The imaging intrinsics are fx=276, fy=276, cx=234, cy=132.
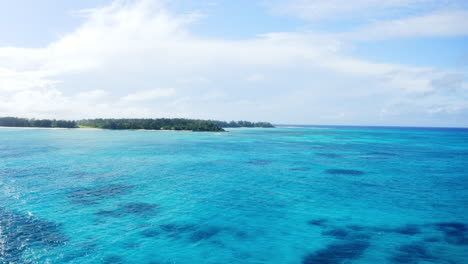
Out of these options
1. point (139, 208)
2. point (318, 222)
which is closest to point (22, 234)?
point (139, 208)

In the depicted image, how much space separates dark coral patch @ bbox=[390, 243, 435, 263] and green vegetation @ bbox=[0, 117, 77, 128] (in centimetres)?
18743

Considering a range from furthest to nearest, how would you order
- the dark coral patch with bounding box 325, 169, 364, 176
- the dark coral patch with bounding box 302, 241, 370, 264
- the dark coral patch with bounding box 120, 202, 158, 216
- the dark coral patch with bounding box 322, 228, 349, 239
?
1. the dark coral patch with bounding box 325, 169, 364, 176
2. the dark coral patch with bounding box 120, 202, 158, 216
3. the dark coral patch with bounding box 322, 228, 349, 239
4. the dark coral patch with bounding box 302, 241, 370, 264

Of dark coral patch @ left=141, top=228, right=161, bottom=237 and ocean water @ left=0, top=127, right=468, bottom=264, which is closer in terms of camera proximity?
ocean water @ left=0, top=127, right=468, bottom=264

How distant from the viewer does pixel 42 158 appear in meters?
47.8

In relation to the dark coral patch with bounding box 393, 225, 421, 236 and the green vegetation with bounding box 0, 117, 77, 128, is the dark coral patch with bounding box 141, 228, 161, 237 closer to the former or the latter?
the dark coral patch with bounding box 393, 225, 421, 236

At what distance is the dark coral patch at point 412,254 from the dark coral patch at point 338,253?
5.63 feet

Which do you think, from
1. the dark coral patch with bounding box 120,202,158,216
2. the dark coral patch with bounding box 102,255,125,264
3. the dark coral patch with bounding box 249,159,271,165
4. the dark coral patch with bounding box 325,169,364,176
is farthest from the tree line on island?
the dark coral patch with bounding box 102,255,125,264

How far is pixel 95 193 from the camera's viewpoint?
86.9 feet

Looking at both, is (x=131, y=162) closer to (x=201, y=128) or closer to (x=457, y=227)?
(x=457, y=227)

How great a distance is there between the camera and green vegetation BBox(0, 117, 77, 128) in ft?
554

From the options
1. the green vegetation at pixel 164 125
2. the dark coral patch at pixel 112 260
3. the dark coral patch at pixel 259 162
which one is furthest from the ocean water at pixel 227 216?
the green vegetation at pixel 164 125

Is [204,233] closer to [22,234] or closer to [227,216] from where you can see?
[227,216]

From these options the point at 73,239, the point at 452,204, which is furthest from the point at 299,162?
the point at 73,239

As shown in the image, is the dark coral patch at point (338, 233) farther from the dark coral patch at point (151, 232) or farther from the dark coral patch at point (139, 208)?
the dark coral patch at point (139, 208)
